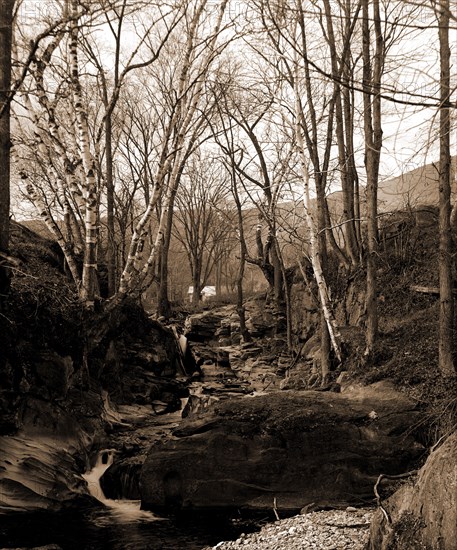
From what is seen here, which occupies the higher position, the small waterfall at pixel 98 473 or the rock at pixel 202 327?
the rock at pixel 202 327

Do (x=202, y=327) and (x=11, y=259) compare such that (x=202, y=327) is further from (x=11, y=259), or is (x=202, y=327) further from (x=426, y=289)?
(x=11, y=259)

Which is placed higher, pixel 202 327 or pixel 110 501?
pixel 202 327

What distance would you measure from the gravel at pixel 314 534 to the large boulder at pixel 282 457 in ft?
3.00

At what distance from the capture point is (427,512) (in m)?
4.11

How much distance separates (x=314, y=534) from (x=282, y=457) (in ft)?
7.67

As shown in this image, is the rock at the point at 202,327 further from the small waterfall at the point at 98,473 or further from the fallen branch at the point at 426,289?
the small waterfall at the point at 98,473

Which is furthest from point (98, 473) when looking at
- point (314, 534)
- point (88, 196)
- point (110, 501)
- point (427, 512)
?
point (427, 512)

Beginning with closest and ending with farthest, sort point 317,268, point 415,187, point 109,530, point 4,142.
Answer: point 415,187 < point 109,530 < point 4,142 < point 317,268

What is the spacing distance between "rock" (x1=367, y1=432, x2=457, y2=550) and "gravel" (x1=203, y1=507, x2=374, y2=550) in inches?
33.4

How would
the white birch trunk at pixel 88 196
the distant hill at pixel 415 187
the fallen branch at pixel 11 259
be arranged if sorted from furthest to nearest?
the white birch trunk at pixel 88 196
the fallen branch at pixel 11 259
the distant hill at pixel 415 187

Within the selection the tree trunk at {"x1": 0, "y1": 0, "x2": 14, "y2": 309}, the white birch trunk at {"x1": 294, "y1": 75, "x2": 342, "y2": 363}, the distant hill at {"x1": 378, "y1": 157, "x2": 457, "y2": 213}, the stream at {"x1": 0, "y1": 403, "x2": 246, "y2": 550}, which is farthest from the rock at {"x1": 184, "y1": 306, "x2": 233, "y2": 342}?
the tree trunk at {"x1": 0, "y1": 0, "x2": 14, "y2": 309}

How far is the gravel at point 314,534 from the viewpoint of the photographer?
5.49 meters

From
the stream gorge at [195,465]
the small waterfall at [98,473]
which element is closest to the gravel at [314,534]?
the stream gorge at [195,465]

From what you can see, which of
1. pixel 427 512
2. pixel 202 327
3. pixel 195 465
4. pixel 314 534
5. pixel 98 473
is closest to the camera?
pixel 427 512
